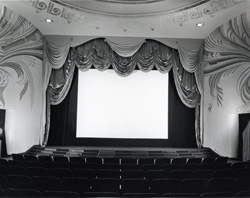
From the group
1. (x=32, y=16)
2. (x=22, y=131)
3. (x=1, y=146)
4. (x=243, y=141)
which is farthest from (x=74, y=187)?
(x=243, y=141)

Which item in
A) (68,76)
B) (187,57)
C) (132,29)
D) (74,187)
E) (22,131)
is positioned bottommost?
(74,187)

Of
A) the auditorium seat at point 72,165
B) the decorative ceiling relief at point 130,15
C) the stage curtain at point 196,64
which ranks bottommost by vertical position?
the auditorium seat at point 72,165

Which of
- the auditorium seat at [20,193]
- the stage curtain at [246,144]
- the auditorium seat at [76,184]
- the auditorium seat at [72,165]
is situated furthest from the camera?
the stage curtain at [246,144]

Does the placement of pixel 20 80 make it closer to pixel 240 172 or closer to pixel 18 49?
pixel 18 49

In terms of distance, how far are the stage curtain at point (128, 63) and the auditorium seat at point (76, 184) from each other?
20.1 feet

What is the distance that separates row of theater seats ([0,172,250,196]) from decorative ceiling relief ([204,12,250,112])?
556 cm

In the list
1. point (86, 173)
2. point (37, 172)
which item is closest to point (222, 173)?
point (86, 173)

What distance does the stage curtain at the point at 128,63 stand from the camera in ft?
32.1

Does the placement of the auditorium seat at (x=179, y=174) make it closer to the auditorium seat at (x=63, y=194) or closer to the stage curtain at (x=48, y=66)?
the auditorium seat at (x=63, y=194)

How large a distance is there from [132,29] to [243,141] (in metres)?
5.37

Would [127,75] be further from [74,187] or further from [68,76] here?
[74,187]

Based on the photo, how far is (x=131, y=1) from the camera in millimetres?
8039

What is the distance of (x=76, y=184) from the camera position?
3959 mm

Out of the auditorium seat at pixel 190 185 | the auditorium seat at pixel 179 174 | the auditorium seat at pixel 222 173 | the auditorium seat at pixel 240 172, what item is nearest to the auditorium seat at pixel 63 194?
the auditorium seat at pixel 190 185
